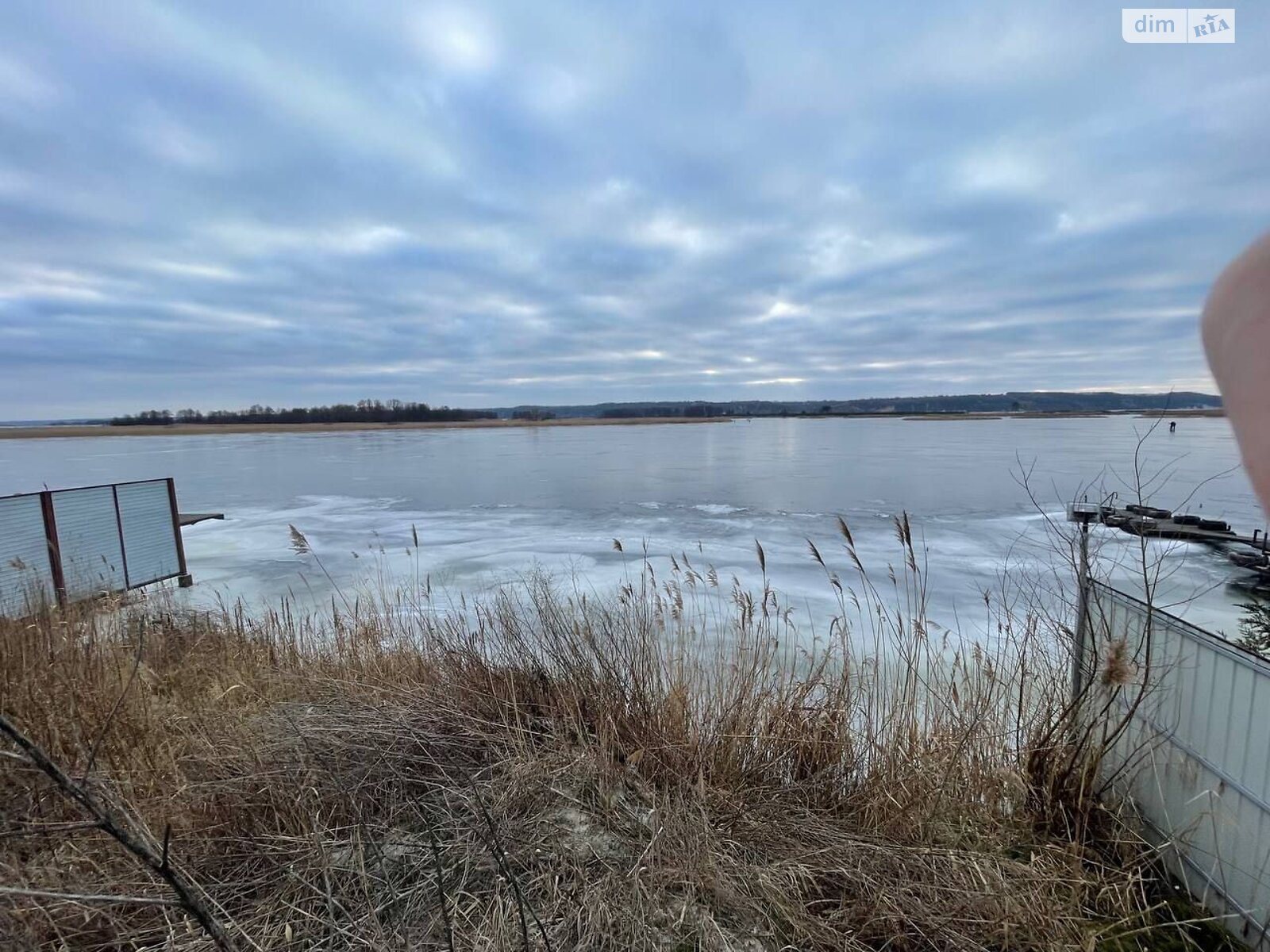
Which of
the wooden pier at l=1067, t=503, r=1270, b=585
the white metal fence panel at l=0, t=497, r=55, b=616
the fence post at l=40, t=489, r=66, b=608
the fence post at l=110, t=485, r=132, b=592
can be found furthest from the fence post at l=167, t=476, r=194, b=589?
the wooden pier at l=1067, t=503, r=1270, b=585

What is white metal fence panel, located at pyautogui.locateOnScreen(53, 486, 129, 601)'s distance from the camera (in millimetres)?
8023

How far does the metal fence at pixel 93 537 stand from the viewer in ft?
23.8

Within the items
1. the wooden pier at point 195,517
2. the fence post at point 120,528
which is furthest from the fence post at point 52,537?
the wooden pier at point 195,517

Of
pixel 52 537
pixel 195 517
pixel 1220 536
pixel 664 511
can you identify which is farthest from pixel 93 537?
pixel 1220 536

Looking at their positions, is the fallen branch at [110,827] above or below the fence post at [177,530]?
above

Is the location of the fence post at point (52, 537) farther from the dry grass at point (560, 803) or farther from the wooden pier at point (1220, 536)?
the wooden pier at point (1220, 536)

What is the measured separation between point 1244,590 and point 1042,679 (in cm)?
780

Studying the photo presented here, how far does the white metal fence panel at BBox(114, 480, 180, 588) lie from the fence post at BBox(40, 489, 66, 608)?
105cm

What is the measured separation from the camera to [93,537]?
863 centimetres

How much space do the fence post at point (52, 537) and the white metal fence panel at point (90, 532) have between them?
79 millimetres

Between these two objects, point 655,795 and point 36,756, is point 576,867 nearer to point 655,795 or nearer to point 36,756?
point 655,795

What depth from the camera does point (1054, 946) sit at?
221 cm

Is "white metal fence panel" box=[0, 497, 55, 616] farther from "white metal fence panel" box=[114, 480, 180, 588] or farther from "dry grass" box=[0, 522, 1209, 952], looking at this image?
"dry grass" box=[0, 522, 1209, 952]

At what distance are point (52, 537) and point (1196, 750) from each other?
38.4 ft
